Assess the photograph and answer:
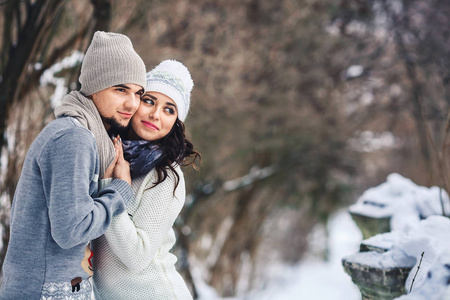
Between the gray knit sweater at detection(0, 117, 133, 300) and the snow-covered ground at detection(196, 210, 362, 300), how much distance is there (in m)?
5.84

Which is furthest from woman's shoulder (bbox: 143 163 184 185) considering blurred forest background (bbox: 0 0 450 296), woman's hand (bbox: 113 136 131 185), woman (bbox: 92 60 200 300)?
blurred forest background (bbox: 0 0 450 296)

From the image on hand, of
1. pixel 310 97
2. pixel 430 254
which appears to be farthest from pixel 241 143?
pixel 430 254

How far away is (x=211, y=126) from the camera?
25.6ft

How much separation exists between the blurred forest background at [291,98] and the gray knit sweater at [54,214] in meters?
3.51

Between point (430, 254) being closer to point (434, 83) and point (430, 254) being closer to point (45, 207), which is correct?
point (45, 207)

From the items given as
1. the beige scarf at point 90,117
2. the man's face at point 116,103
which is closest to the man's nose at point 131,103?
the man's face at point 116,103

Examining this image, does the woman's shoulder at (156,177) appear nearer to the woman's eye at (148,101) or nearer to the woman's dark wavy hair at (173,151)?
the woman's dark wavy hair at (173,151)

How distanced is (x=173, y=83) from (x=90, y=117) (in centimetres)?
59

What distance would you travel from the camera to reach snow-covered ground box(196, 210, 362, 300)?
29.3ft

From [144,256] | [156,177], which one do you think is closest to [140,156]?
[156,177]

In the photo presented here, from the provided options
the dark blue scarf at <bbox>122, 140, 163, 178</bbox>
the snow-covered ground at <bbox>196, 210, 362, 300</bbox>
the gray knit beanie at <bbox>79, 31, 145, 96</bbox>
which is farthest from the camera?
the snow-covered ground at <bbox>196, 210, 362, 300</bbox>

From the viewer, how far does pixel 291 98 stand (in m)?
8.29

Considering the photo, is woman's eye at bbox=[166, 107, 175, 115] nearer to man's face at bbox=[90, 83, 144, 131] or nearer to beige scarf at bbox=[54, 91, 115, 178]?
man's face at bbox=[90, 83, 144, 131]

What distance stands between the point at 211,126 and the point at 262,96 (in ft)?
4.08
